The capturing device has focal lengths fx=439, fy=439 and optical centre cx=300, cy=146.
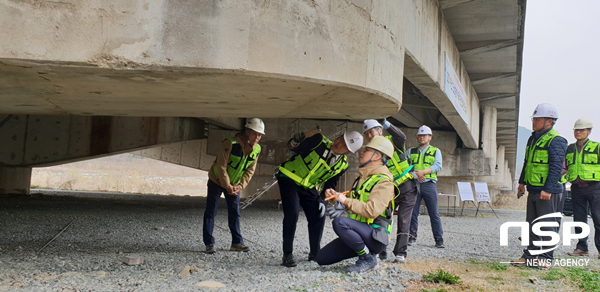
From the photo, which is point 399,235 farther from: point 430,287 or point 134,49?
point 134,49

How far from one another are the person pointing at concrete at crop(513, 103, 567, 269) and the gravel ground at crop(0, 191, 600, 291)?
31.1 inches

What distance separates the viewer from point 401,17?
5.52 meters

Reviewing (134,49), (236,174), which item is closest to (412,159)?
(236,174)

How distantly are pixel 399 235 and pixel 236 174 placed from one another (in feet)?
7.01

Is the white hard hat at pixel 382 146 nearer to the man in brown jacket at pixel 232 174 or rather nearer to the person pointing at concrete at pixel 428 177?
the man in brown jacket at pixel 232 174

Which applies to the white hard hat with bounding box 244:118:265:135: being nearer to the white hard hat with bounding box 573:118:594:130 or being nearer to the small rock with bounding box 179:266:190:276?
the small rock with bounding box 179:266:190:276

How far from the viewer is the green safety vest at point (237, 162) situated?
5.49m

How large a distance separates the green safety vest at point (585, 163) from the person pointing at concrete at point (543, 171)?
3.31ft

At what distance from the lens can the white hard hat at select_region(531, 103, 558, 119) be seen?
16.8 ft

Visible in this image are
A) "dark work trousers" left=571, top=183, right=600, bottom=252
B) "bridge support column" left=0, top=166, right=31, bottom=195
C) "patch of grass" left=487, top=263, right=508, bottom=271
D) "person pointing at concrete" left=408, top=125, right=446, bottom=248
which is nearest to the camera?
"patch of grass" left=487, top=263, right=508, bottom=271

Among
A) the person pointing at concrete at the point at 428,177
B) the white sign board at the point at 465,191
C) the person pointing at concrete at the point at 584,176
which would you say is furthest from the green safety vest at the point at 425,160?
the white sign board at the point at 465,191

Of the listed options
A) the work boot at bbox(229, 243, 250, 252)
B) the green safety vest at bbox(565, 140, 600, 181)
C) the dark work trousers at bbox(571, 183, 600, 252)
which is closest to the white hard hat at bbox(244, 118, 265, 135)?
the work boot at bbox(229, 243, 250, 252)

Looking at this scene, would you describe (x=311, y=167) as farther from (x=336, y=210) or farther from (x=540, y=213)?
(x=540, y=213)

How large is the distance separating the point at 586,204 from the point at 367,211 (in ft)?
13.5
